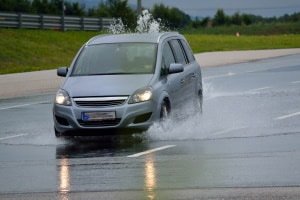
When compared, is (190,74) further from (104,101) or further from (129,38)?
(104,101)

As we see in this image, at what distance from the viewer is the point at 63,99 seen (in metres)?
14.4

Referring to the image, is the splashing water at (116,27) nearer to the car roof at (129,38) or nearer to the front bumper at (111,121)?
the car roof at (129,38)

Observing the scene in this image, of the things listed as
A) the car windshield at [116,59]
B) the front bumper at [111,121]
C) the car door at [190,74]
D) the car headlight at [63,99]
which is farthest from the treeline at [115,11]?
the front bumper at [111,121]

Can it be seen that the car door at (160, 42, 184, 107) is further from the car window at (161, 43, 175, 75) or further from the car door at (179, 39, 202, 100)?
the car door at (179, 39, 202, 100)

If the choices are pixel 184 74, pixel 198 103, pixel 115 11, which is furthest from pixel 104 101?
pixel 115 11

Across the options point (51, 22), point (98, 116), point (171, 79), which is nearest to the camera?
point (98, 116)

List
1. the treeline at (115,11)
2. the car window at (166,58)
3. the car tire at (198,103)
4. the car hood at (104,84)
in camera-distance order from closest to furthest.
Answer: the car hood at (104,84) → the car window at (166,58) → the car tire at (198,103) → the treeline at (115,11)

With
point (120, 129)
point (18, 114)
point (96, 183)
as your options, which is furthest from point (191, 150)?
point (18, 114)

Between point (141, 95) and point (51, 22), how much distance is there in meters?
48.8

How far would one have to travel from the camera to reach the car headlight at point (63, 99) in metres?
14.3

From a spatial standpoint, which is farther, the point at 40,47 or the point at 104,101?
the point at 40,47

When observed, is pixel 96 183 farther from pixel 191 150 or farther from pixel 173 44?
pixel 173 44

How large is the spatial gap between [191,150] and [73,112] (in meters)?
2.14

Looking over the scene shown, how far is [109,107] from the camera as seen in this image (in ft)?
46.0
